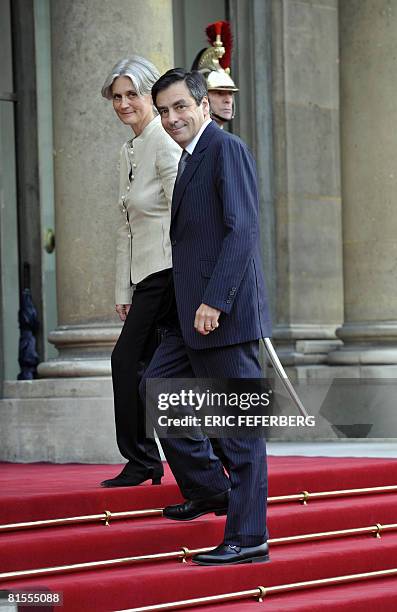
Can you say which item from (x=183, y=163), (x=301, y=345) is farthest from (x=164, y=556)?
(x=301, y=345)

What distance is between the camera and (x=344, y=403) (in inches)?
428

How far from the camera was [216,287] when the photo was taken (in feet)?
17.4

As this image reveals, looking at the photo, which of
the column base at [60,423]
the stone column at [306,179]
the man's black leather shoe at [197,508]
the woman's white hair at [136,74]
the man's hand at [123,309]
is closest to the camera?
the man's black leather shoe at [197,508]

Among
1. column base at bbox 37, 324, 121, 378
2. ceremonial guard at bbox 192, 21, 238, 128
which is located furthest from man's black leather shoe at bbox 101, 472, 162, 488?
ceremonial guard at bbox 192, 21, 238, 128

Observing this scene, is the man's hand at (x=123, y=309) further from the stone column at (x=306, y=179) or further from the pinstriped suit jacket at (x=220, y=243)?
the stone column at (x=306, y=179)

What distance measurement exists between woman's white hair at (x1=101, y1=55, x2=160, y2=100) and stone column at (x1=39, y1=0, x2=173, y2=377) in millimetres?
2062

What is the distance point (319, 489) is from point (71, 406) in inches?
78.4

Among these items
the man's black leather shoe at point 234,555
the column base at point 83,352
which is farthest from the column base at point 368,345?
the man's black leather shoe at point 234,555

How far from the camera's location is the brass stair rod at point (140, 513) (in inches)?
232

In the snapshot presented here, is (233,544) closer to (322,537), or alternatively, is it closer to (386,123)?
(322,537)

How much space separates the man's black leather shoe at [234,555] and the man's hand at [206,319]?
848mm

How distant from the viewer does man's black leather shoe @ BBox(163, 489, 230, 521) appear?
19.0 ft

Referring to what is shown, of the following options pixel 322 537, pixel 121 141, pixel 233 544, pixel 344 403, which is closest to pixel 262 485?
pixel 233 544

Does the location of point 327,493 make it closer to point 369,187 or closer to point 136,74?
point 136,74
